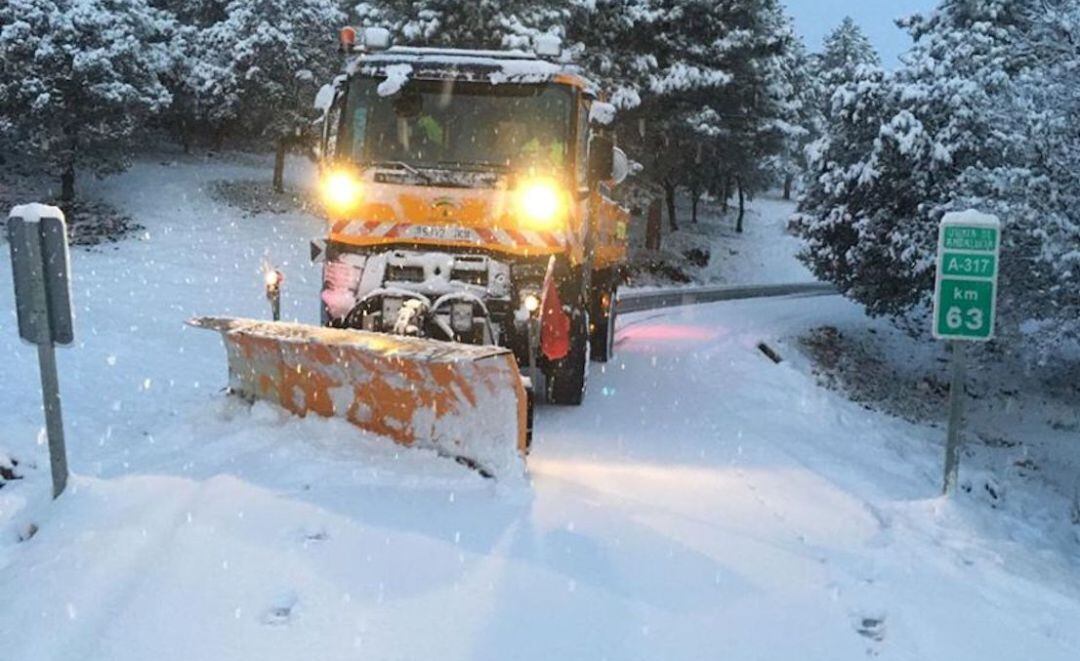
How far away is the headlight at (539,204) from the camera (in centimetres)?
808

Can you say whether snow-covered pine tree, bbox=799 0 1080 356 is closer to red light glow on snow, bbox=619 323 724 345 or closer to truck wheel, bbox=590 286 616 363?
red light glow on snow, bbox=619 323 724 345

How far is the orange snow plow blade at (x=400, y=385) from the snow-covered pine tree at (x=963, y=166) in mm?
9412

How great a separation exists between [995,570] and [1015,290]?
1046 centimetres

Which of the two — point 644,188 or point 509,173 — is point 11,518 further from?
point 644,188

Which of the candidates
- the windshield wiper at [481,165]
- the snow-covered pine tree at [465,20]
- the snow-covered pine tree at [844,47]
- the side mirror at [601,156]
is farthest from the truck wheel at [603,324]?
the snow-covered pine tree at [844,47]

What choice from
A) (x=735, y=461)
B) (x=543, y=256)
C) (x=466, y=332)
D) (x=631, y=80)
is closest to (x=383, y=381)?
(x=466, y=332)

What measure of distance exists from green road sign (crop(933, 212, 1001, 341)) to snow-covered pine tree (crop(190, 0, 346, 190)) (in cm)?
2316

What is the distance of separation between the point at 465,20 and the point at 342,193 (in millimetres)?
14789

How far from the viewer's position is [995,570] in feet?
18.8

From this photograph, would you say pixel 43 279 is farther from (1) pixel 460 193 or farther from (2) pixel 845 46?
(2) pixel 845 46

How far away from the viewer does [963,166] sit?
710 inches

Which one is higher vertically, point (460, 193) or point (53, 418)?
point (460, 193)

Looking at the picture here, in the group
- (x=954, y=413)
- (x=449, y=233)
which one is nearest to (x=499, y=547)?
(x=449, y=233)

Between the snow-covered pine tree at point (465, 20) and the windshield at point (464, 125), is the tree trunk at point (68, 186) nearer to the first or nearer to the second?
the snow-covered pine tree at point (465, 20)
